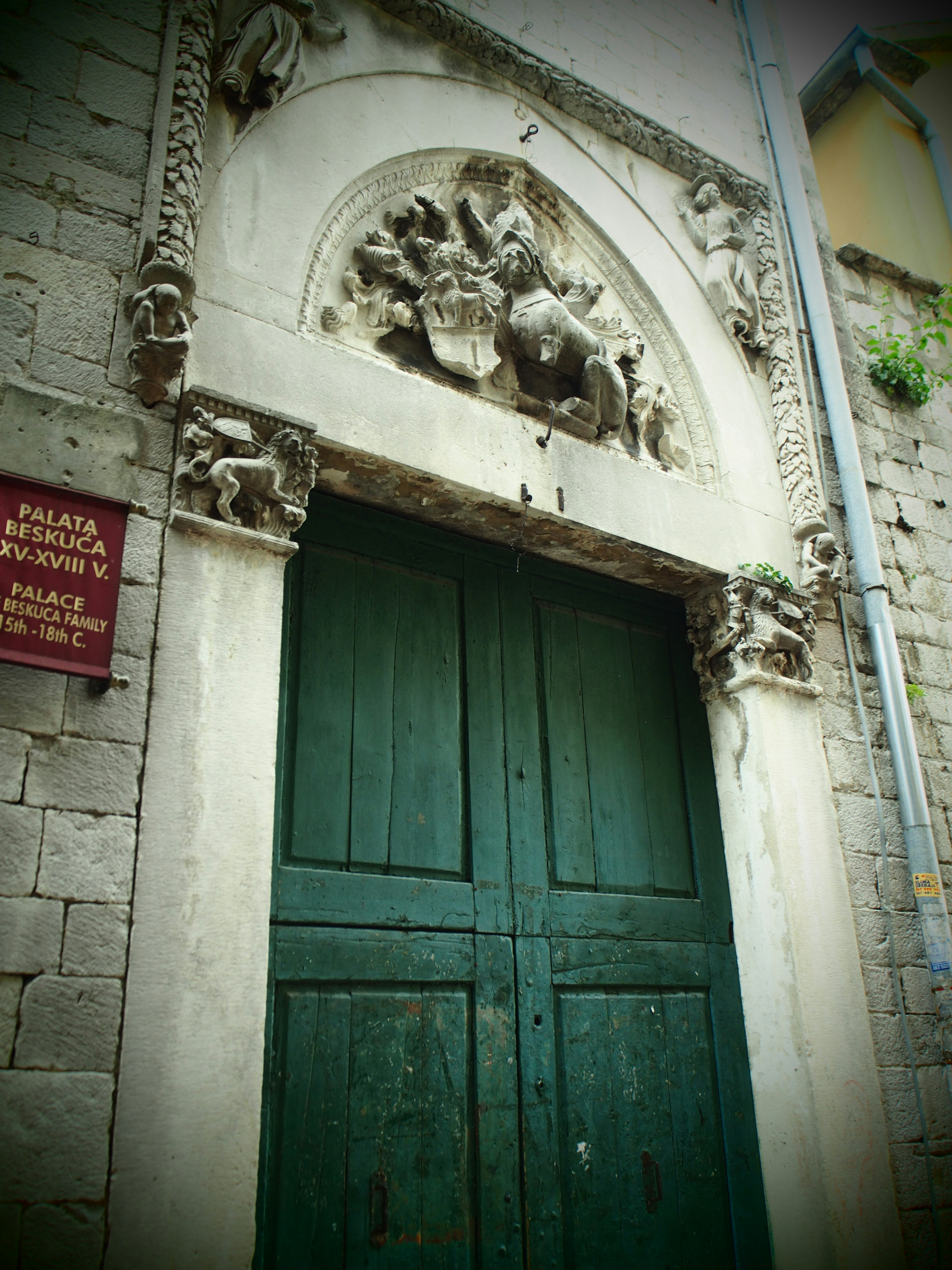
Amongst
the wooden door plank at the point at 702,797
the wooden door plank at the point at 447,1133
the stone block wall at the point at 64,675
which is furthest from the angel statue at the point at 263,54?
the wooden door plank at the point at 447,1133

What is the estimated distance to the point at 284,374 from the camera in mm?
3125

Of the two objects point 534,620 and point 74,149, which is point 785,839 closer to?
point 534,620

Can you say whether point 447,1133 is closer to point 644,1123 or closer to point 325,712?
point 644,1123

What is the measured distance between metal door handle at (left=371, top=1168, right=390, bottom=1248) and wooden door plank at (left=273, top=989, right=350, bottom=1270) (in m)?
0.09

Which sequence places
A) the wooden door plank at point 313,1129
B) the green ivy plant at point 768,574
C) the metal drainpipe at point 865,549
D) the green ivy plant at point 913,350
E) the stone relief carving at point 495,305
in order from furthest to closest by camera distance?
the green ivy plant at point 913,350 → the green ivy plant at point 768,574 → the metal drainpipe at point 865,549 → the stone relief carving at point 495,305 → the wooden door plank at point 313,1129

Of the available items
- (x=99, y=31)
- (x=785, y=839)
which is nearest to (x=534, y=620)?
(x=785, y=839)

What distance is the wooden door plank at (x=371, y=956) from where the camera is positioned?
2717 millimetres

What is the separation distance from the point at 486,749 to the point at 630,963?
926mm

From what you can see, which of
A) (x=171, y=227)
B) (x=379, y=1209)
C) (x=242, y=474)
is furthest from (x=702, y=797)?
(x=171, y=227)

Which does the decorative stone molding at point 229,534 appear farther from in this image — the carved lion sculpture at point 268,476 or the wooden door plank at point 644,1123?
the wooden door plank at point 644,1123

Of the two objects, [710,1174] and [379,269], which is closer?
[710,1174]

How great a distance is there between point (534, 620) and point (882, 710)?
1670mm

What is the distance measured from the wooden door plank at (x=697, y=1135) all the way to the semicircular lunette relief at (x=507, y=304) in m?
2.24

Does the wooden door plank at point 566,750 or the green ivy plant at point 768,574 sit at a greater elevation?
the green ivy plant at point 768,574
